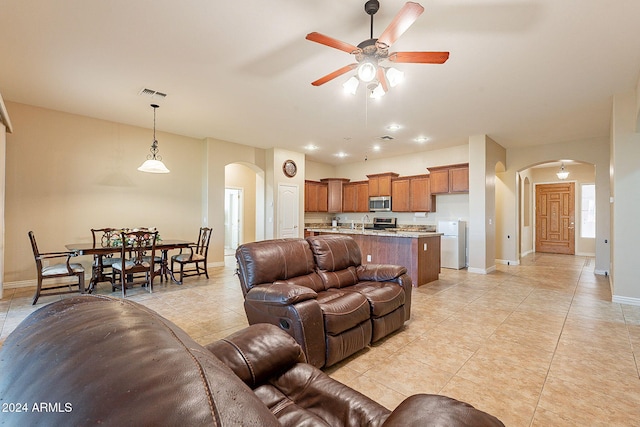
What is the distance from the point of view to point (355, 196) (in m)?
8.92

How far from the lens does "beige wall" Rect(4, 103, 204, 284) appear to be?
4590mm

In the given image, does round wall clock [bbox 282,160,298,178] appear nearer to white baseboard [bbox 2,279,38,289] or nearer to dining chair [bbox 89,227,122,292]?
dining chair [bbox 89,227,122,292]

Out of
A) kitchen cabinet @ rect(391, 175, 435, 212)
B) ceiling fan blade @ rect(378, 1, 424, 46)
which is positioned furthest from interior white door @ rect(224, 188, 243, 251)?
ceiling fan blade @ rect(378, 1, 424, 46)

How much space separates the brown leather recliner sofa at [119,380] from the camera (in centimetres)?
39

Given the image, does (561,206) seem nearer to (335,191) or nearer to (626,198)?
(626,198)

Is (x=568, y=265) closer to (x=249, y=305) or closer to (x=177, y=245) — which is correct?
(x=249, y=305)

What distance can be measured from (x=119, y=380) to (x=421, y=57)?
9.31ft

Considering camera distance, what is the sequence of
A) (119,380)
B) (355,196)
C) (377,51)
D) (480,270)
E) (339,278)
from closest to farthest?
(119,380) → (377,51) → (339,278) → (480,270) → (355,196)

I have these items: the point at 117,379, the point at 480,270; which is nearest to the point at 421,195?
the point at 480,270

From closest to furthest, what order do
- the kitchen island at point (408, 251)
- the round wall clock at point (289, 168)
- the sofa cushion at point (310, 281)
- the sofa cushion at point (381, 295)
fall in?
the sofa cushion at point (381, 295)
the sofa cushion at point (310, 281)
the kitchen island at point (408, 251)
the round wall clock at point (289, 168)

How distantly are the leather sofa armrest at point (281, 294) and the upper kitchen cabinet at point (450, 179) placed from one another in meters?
5.65

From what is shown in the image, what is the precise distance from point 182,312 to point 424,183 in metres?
6.20

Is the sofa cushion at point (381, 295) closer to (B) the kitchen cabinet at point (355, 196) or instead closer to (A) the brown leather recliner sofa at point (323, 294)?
(A) the brown leather recliner sofa at point (323, 294)

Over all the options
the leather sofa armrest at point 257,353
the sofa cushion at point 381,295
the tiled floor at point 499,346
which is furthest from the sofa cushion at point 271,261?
the leather sofa armrest at point 257,353
